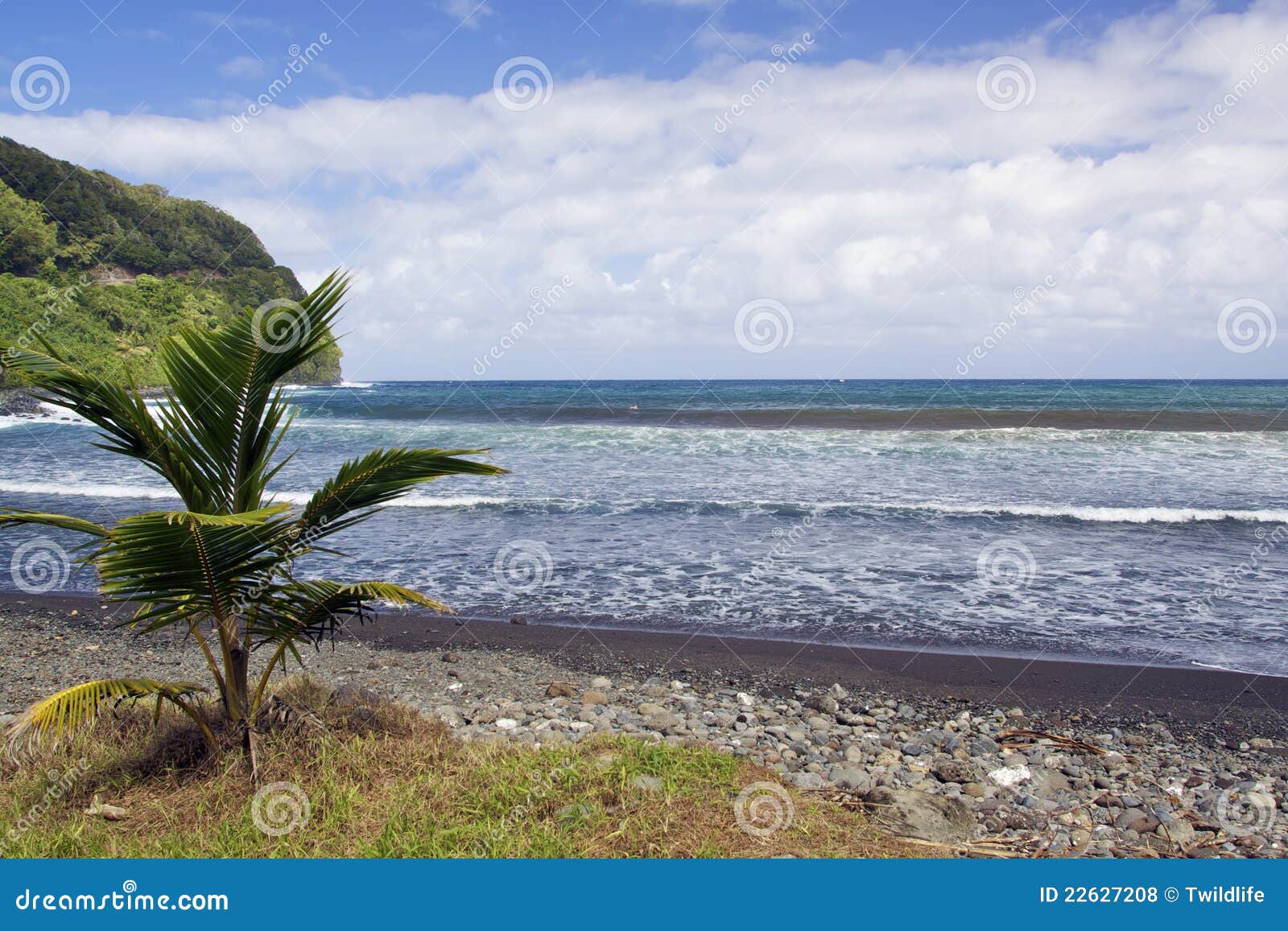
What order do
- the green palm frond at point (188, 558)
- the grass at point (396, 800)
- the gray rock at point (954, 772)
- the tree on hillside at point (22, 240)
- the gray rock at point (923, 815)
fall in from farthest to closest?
the tree on hillside at point (22, 240) → the gray rock at point (954, 772) → the gray rock at point (923, 815) → the grass at point (396, 800) → the green palm frond at point (188, 558)

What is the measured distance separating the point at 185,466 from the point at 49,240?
64.7 metres

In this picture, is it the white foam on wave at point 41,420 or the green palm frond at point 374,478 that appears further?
the white foam on wave at point 41,420

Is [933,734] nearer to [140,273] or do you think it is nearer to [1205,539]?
[1205,539]

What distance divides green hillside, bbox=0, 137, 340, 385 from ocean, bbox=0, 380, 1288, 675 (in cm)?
1444

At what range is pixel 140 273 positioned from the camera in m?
59.6

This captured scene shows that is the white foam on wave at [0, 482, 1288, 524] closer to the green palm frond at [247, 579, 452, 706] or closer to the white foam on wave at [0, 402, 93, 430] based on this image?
the green palm frond at [247, 579, 452, 706]


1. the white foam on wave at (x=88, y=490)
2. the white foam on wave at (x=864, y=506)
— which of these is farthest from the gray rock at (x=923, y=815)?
the white foam on wave at (x=88, y=490)

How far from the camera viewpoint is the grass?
3523 mm

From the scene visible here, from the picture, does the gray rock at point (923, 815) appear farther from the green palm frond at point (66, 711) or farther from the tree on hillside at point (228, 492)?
the green palm frond at point (66, 711)

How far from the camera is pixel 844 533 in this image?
13156 millimetres

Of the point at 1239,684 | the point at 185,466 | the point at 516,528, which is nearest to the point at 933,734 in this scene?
the point at 1239,684

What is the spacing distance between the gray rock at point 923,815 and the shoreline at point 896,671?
2257 mm

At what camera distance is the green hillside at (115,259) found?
141ft

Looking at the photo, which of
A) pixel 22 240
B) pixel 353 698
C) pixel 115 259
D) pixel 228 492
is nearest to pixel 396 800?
pixel 353 698
